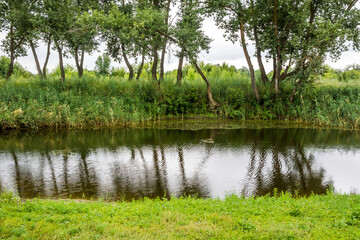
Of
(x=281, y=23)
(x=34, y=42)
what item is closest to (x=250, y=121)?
(x=281, y=23)

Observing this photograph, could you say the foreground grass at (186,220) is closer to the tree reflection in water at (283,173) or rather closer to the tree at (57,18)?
the tree reflection in water at (283,173)

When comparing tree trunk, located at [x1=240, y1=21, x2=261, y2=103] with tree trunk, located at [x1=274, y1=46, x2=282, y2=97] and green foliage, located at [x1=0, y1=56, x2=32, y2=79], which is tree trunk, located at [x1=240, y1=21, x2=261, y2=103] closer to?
tree trunk, located at [x1=274, y1=46, x2=282, y2=97]

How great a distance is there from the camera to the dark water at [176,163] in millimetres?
8633

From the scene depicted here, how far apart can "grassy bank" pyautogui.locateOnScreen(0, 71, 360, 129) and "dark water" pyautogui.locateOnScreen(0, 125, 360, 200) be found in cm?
148

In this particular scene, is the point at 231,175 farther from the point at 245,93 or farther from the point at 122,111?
the point at 245,93

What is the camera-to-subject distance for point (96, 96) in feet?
66.1

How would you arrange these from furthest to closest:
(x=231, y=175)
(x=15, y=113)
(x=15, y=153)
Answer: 1. (x=15, y=113)
2. (x=15, y=153)
3. (x=231, y=175)

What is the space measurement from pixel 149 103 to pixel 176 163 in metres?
10.4

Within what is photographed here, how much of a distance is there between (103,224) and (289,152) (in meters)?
9.69

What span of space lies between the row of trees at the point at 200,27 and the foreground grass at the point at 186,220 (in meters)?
13.5

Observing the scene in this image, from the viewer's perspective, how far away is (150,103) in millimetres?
21125

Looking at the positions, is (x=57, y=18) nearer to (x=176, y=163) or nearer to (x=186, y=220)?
(x=176, y=163)

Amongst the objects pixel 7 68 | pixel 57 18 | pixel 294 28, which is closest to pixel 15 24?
pixel 57 18

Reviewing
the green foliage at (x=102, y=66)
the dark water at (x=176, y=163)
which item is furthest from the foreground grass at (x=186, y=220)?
the green foliage at (x=102, y=66)
